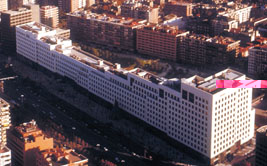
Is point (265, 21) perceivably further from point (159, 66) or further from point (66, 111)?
point (66, 111)

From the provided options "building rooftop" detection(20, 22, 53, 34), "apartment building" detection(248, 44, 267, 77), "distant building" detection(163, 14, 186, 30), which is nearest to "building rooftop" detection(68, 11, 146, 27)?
"distant building" detection(163, 14, 186, 30)

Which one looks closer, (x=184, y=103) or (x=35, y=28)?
(x=184, y=103)

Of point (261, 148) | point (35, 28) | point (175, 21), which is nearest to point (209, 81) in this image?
point (261, 148)

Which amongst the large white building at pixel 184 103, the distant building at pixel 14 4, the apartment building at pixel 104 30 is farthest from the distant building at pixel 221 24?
the distant building at pixel 14 4

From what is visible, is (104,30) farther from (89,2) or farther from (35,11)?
(89,2)

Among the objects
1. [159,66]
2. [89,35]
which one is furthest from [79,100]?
[89,35]

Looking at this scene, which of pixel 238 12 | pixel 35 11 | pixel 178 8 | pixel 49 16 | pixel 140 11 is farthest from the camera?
pixel 178 8

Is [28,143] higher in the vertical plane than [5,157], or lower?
higher
